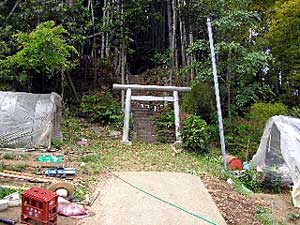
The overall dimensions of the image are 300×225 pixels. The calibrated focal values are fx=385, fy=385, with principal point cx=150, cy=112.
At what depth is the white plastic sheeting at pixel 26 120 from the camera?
7711mm

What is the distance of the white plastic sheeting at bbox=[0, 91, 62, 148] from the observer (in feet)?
25.3

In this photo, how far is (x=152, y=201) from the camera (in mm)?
5051

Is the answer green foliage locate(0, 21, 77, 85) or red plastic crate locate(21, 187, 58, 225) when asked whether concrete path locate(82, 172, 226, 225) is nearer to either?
red plastic crate locate(21, 187, 58, 225)

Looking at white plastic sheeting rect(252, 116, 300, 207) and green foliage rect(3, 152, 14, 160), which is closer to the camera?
white plastic sheeting rect(252, 116, 300, 207)

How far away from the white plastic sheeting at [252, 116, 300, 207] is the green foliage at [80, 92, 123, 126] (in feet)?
16.0

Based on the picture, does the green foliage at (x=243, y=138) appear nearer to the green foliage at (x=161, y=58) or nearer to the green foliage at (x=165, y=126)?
the green foliage at (x=165, y=126)

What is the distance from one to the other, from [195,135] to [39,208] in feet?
16.1

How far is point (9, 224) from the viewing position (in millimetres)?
3887

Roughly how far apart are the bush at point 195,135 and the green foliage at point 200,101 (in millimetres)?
1687

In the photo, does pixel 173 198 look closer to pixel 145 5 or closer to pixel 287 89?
pixel 287 89

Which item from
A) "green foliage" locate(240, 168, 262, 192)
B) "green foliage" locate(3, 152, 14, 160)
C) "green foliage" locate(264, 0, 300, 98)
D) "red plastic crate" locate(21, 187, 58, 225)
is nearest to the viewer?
"red plastic crate" locate(21, 187, 58, 225)

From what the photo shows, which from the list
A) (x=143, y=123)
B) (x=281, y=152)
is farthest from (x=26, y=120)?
(x=281, y=152)

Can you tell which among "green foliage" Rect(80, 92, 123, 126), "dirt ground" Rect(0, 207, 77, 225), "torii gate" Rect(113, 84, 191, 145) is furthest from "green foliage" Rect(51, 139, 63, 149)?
"dirt ground" Rect(0, 207, 77, 225)

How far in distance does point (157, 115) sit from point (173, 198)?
20.3ft
